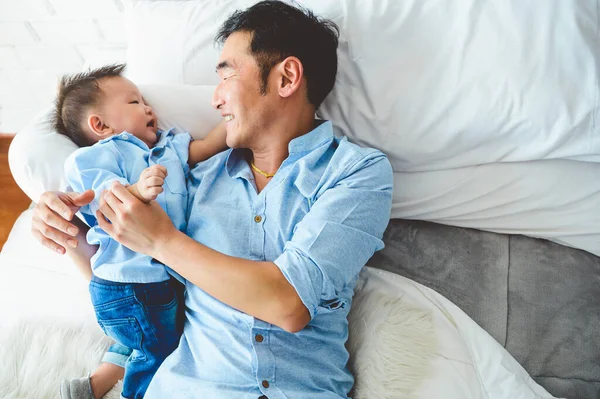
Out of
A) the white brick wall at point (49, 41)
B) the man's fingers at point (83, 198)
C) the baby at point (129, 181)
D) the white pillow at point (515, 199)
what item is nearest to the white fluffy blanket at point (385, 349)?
the baby at point (129, 181)

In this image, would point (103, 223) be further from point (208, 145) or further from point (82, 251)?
point (208, 145)

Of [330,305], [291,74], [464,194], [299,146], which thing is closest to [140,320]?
[330,305]

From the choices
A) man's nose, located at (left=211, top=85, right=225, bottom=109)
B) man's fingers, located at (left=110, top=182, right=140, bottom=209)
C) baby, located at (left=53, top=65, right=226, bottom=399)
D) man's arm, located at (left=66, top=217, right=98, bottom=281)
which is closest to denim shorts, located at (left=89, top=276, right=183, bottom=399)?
baby, located at (left=53, top=65, right=226, bottom=399)

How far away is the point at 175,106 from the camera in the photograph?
1328 millimetres

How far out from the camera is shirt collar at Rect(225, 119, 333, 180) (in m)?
1.19

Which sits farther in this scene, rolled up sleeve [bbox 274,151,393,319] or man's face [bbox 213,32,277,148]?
man's face [bbox 213,32,277,148]

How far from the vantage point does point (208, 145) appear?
4.25 ft

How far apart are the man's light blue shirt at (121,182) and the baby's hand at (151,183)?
126 millimetres

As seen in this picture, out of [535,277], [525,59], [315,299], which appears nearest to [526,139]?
[525,59]

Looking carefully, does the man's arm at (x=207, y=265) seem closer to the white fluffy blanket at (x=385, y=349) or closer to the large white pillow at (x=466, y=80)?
the white fluffy blanket at (x=385, y=349)

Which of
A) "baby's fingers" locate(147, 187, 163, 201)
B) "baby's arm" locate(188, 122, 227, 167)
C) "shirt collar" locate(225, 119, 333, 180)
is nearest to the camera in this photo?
"baby's fingers" locate(147, 187, 163, 201)

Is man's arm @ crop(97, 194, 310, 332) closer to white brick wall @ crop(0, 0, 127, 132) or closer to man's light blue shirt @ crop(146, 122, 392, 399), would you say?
man's light blue shirt @ crop(146, 122, 392, 399)

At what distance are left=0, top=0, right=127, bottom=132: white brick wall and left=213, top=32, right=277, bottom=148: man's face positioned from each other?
0.74 metres

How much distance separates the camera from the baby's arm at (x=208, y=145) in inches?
51.0
